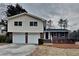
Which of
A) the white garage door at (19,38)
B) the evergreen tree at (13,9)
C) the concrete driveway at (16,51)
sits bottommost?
the concrete driveway at (16,51)

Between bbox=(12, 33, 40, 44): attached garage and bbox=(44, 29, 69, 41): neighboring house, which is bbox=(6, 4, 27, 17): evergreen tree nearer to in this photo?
bbox=(44, 29, 69, 41): neighboring house

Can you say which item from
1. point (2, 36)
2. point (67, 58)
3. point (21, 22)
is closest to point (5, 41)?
point (2, 36)

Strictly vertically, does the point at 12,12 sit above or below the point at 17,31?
above

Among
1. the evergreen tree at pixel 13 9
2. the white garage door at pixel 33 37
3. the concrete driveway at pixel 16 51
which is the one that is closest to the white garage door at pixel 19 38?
the white garage door at pixel 33 37

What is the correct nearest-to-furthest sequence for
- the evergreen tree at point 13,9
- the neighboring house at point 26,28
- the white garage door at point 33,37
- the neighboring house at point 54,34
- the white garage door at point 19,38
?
the white garage door at point 33,37 → the neighboring house at point 26,28 → the white garage door at point 19,38 → the neighboring house at point 54,34 → the evergreen tree at point 13,9

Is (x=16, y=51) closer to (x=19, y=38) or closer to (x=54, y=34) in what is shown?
(x=19, y=38)

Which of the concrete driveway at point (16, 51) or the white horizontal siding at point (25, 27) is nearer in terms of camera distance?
the concrete driveway at point (16, 51)

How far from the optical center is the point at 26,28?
36719 mm

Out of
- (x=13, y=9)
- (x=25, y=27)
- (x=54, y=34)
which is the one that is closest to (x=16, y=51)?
(x=25, y=27)

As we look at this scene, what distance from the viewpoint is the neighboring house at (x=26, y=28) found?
3662 cm

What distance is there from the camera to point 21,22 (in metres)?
36.8

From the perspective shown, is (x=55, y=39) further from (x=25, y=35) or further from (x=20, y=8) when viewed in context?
(x=20, y=8)

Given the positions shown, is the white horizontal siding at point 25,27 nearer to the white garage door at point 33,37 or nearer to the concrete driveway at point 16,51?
the white garage door at point 33,37

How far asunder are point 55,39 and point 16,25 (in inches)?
247
